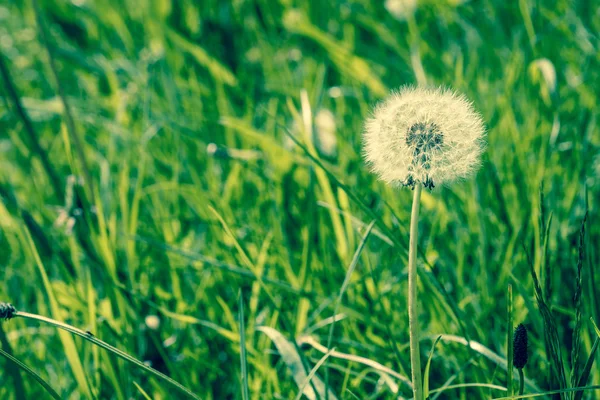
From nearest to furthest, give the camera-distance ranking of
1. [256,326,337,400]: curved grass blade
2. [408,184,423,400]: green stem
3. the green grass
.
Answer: [408,184,423,400]: green stem
[256,326,337,400]: curved grass blade
the green grass

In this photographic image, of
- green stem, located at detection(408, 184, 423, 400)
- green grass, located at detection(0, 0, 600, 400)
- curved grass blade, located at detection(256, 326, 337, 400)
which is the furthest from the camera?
green grass, located at detection(0, 0, 600, 400)

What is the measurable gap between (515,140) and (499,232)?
0.36m

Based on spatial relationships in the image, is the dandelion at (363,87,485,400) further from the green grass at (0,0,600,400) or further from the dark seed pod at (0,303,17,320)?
the dark seed pod at (0,303,17,320)

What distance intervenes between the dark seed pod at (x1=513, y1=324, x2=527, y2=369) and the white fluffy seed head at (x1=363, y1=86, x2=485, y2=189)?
0.26 meters

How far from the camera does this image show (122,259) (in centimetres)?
185

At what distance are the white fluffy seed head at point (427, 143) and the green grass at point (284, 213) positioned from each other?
0.16 m

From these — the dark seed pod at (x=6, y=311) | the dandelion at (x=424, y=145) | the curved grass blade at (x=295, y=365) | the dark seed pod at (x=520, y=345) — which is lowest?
the curved grass blade at (x=295, y=365)

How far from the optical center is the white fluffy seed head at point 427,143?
0.94 m

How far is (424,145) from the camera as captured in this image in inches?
37.6

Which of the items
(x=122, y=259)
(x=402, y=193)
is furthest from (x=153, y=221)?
(x=402, y=193)

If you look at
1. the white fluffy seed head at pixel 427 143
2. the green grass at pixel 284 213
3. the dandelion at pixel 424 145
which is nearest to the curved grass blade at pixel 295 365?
the green grass at pixel 284 213

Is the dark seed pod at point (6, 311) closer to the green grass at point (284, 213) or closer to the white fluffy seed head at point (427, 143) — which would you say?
the green grass at point (284, 213)

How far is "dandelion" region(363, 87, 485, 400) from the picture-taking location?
0.93 m

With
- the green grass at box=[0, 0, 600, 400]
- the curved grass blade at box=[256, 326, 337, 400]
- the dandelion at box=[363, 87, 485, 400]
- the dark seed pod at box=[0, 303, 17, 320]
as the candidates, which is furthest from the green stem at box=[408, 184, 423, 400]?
the dark seed pod at box=[0, 303, 17, 320]
